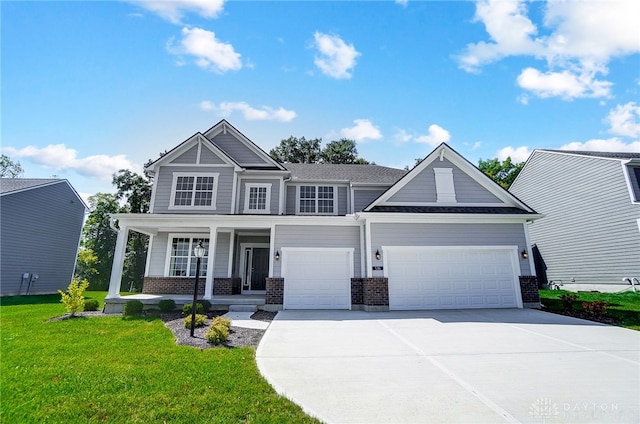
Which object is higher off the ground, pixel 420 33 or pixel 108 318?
pixel 420 33

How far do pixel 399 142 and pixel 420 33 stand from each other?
5918 mm

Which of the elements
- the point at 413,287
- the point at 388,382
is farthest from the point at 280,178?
the point at 388,382

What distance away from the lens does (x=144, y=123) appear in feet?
36.6

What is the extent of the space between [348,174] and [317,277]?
687cm

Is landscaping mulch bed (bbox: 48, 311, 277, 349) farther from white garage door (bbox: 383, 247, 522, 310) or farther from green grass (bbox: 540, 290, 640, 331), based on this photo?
green grass (bbox: 540, 290, 640, 331)

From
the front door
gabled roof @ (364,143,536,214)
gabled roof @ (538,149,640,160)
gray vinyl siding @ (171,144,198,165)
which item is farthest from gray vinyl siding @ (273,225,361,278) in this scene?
gabled roof @ (538,149,640,160)

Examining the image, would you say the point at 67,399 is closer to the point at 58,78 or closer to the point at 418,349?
the point at 418,349

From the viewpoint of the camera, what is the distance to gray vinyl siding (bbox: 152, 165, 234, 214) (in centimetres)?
1301

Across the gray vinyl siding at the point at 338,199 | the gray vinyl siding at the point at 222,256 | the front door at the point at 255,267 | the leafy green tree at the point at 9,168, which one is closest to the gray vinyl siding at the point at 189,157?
the gray vinyl siding at the point at 222,256

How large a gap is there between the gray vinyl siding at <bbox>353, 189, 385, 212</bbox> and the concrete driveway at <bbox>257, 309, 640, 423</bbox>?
24.6 feet

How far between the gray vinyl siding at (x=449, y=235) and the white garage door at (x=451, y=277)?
229 mm

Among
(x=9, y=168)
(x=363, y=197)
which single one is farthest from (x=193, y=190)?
(x=9, y=168)

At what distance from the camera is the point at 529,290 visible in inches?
416

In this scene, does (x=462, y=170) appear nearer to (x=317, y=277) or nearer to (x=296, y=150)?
(x=317, y=277)
